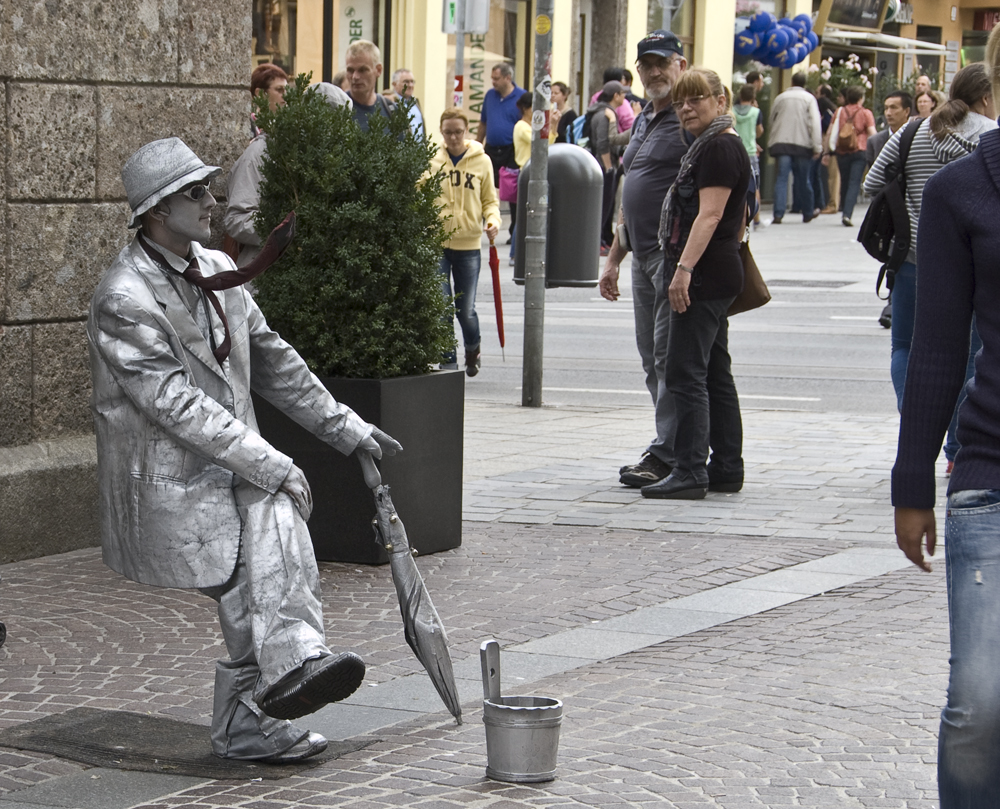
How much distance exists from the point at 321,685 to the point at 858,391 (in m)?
8.71

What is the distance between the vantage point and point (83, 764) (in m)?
4.25

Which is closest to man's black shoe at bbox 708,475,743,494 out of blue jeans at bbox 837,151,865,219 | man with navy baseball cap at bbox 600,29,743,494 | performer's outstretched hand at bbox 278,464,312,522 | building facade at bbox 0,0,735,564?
man with navy baseball cap at bbox 600,29,743,494

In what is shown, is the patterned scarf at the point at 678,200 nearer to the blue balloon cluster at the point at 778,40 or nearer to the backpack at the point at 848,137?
the backpack at the point at 848,137

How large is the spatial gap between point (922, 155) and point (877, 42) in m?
32.4

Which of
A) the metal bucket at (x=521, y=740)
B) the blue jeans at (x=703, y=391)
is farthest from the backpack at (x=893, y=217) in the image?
the metal bucket at (x=521, y=740)

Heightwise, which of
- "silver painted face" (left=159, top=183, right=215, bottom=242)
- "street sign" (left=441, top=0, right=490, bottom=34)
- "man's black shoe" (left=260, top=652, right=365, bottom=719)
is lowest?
"man's black shoe" (left=260, top=652, right=365, bottom=719)

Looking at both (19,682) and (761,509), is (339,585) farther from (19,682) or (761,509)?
(761,509)

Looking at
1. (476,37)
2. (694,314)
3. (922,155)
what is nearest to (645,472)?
(694,314)

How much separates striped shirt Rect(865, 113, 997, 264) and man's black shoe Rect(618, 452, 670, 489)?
Result: 1.52 m

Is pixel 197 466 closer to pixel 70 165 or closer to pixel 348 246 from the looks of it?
pixel 348 246

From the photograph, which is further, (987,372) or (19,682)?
(19,682)

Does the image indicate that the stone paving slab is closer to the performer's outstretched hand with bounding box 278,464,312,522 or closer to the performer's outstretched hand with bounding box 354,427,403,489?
the performer's outstretched hand with bounding box 354,427,403,489

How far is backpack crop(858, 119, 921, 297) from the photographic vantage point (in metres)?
7.91

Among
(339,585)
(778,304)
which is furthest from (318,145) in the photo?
(778,304)
